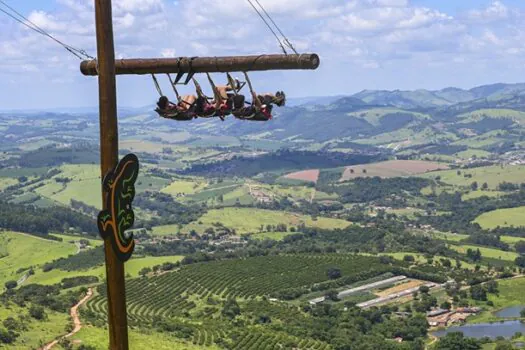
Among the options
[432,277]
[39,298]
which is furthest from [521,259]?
[39,298]

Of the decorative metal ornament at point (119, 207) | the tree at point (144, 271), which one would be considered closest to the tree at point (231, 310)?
the tree at point (144, 271)

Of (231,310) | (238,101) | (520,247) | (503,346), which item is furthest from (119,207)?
(520,247)

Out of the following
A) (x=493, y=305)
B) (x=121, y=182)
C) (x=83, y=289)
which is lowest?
(x=493, y=305)

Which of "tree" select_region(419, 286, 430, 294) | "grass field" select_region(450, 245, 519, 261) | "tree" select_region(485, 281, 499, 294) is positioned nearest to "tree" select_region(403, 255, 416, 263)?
"grass field" select_region(450, 245, 519, 261)

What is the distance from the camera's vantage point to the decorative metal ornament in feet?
32.3

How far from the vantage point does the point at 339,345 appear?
337 ft

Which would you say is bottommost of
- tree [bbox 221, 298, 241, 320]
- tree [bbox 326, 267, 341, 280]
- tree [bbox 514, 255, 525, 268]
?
tree [bbox 514, 255, 525, 268]

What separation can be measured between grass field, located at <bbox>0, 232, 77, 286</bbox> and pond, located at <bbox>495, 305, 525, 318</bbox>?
106 meters

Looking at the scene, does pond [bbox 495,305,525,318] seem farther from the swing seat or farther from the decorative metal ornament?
the decorative metal ornament

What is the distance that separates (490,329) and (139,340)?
69012 mm

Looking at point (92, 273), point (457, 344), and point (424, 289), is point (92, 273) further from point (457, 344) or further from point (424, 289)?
point (457, 344)

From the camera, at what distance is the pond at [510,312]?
129750mm

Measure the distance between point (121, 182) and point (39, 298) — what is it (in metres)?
102

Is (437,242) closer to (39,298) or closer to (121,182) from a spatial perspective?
(39,298)
